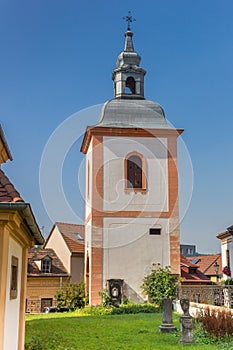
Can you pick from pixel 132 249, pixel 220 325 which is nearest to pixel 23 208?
pixel 220 325

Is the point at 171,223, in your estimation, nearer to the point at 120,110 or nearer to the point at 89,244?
the point at 89,244

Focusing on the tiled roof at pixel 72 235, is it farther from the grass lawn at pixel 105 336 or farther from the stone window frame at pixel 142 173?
the grass lawn at pixel 105 336

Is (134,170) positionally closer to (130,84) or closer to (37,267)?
(130,84)

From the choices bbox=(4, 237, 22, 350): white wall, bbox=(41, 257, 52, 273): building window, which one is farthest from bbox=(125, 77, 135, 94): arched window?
bbox=(4, 237, 22, 350): white wall

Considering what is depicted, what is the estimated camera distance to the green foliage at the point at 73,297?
27.5m

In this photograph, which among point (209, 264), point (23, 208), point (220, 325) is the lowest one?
point (220, 325)

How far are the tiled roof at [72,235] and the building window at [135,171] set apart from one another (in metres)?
9.76

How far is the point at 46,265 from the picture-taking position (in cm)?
3469

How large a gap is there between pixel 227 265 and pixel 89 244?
8867 millimetres

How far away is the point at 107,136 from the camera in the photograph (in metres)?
27.3

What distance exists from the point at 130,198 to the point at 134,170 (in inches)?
75.3

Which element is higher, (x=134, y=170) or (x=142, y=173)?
(x=134, y=170)

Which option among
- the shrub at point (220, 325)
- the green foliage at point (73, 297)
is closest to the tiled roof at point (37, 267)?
the green foliage at point (73, 297)

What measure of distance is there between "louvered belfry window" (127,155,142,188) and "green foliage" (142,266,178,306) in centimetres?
526
